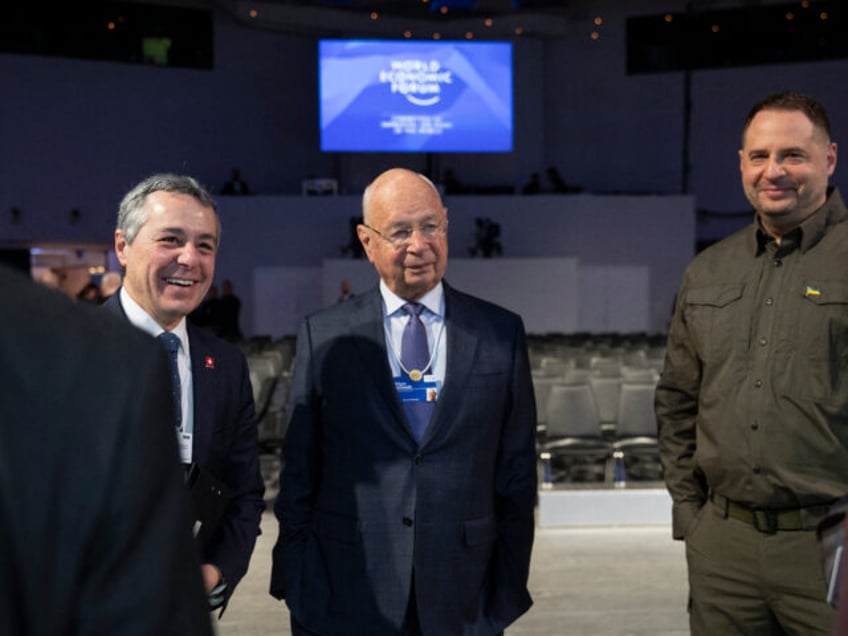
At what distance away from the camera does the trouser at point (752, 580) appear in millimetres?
2279

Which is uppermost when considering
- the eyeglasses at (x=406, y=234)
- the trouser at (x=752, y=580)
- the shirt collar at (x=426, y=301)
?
the eyeglasses at (x=406, y=234)

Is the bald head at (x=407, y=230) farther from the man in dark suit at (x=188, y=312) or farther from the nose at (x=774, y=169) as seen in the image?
the nose at (x=774, y=169)

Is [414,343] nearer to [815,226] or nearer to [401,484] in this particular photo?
[401,484]

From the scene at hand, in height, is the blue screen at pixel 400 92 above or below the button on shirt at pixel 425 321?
above

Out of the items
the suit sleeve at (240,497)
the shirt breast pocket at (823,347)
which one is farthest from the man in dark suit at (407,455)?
the shirt breast pocket at (823,347)

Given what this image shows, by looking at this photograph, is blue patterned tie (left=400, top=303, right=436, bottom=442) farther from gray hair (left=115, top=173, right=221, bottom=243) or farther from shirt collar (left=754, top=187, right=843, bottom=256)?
shirt collar (left=754, top=187, right=843, bottom=256)

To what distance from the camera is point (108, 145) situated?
20453mm

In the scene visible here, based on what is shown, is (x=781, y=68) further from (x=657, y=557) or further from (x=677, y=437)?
(x=677, y=437)

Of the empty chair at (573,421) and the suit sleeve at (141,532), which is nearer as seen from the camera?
the suit sleeve at (141,532)

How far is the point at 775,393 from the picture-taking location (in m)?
2.38

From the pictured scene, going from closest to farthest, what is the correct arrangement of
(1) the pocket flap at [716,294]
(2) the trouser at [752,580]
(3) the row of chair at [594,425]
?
(2) the trouser at [752,580] < (1) the pocket flap at [716,294] < (3) the row of chair at [594,425]

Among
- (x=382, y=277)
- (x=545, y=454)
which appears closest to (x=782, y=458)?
(x=382, y=277)

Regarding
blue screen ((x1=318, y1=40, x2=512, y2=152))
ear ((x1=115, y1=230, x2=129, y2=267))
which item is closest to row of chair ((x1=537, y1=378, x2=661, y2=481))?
ear ((x1=115, y1=230, x2=129, y2=267))

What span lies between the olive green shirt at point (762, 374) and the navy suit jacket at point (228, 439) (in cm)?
108
